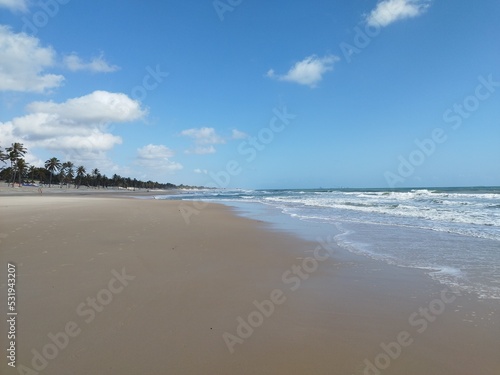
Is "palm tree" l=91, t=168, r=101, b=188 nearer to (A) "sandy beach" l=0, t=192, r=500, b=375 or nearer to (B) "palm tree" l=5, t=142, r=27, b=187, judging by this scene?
(B) "palm tree" l=5, t=142, r=27, b=187

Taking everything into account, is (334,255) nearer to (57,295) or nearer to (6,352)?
(57,295)

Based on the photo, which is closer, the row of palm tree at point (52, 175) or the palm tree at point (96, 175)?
the row of palm tree at point (52, 175)

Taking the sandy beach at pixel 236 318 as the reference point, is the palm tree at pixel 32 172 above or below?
above

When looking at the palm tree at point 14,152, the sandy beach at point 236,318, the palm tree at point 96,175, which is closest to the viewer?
the sandy beach at point 236,318

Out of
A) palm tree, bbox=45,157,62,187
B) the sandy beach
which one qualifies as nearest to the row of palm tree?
palm tree, bbox=45,157,62,187

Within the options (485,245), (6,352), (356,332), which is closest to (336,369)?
(356,332)

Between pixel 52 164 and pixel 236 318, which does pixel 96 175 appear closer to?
pixel 52 164

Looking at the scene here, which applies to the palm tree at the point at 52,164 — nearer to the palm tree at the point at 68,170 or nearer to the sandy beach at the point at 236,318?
the palm tree at the point at 68,170

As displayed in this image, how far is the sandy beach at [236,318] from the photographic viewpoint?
9.60 feet

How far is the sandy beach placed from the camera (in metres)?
2.93

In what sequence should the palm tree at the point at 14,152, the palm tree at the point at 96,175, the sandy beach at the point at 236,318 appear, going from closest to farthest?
1. the sandy beach at the point at 236,318
2. the palm tree at the point at 14,152
3. the palm tree at the point at 96,175

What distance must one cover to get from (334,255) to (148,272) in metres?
4.50


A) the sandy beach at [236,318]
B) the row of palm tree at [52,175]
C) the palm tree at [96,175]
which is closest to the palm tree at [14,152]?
the row of palm tree at [52,175]

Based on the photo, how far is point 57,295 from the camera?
4.41 meters
